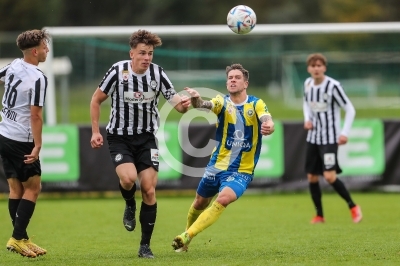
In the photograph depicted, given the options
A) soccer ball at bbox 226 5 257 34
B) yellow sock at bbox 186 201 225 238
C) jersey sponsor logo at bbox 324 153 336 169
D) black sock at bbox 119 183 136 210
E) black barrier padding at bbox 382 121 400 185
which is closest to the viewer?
yellow sock at bbox 186 201 225 238

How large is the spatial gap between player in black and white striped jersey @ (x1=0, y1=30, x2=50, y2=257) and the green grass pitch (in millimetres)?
370

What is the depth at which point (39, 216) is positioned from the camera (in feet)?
38.2

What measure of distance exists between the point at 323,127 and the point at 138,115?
3.94m

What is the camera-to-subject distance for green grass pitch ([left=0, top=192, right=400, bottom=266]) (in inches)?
284

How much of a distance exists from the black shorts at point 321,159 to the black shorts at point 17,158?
453 cm

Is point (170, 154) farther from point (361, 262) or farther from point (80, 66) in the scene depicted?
point (361, 262)

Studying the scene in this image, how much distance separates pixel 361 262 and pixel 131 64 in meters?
2.80

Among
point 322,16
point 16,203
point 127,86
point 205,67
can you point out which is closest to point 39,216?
point 16,203

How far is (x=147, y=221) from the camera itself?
294 inches

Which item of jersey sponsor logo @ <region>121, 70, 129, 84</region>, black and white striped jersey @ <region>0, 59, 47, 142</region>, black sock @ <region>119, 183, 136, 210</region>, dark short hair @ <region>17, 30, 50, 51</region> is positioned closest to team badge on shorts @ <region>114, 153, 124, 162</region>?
black sock @ <region>119, 183, 136, 210</region>

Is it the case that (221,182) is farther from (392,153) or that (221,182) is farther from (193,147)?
(392,153)

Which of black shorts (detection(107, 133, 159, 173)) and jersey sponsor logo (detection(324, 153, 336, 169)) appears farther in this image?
jersey sponsor logo (detection(324, 153, 336, 169))

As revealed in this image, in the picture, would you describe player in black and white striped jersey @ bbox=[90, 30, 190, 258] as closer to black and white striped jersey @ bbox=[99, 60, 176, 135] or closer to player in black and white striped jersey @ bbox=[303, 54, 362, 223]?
black and white striped jersey @ bbox=[99, 60, 176, 135]

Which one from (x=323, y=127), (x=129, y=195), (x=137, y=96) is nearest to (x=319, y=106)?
(x=323, y=127)
